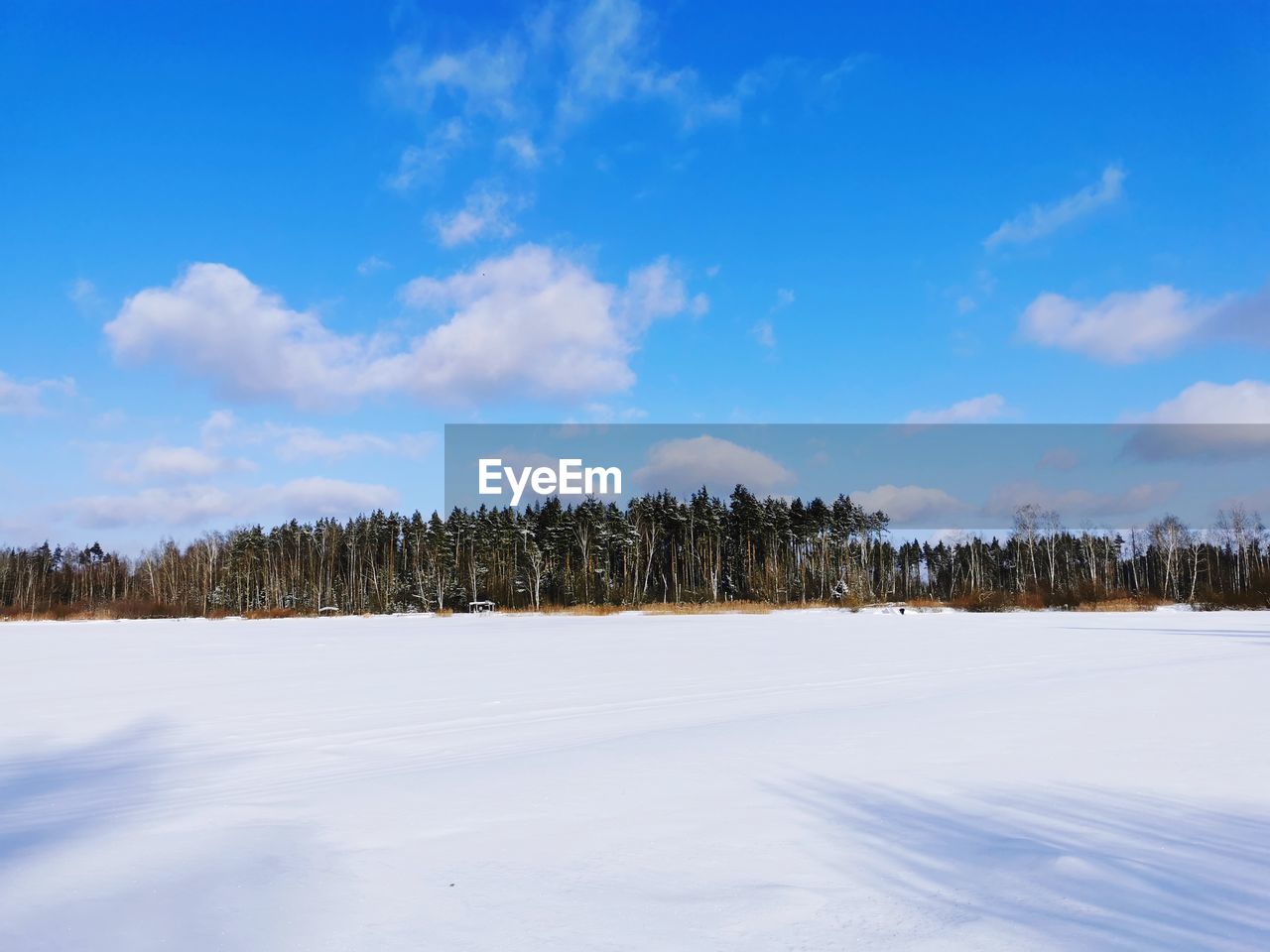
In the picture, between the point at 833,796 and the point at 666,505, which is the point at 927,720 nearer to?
the point at 833,796

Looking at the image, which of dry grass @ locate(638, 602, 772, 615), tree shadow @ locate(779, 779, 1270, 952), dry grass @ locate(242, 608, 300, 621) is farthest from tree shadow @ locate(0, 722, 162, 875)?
dry grass @ locate(242, 608, 300, 621)

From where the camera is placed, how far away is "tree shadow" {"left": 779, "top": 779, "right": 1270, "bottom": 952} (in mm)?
2605

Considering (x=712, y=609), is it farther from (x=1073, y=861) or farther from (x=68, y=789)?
(x=1073, y=861)

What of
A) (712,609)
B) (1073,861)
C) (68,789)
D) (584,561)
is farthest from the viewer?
(584,561)

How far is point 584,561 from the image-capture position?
53.8m

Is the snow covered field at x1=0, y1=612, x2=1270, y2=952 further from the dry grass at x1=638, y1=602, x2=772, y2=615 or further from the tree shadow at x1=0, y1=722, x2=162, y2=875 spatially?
the dry grass at x1=638, y1=602, x2=772, y2=615

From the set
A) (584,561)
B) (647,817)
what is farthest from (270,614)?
(647,817)

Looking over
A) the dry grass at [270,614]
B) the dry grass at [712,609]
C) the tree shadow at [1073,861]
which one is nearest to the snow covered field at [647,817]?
the tree shadow at [1073,861]

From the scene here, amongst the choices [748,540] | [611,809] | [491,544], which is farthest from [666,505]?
[611,809]

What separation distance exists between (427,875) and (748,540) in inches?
2376

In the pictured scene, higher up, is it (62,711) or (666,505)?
(666,505)

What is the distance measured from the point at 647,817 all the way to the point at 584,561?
50033 mm

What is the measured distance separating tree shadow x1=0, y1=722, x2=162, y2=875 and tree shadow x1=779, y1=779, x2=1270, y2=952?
3.79 meters

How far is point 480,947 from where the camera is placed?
253 centimetres
